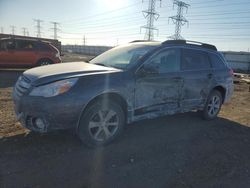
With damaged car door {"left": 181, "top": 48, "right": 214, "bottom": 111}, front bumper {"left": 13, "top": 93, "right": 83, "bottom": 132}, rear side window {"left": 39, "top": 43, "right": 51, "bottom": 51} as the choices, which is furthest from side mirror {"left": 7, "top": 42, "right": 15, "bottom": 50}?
front bumper {"left": 13, "top": 93, "right": 83, "bottom": 132}

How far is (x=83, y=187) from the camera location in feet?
10.6

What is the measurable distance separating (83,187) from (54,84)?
4.98 ft

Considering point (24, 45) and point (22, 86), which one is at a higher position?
point (24, 45)

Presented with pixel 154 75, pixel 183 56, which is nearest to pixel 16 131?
pixel 154 75

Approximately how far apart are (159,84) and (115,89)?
1.02 metres

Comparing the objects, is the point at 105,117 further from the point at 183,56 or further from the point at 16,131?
the point at 183,56

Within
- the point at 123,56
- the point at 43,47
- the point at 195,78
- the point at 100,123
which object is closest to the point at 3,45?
the point at 43,47

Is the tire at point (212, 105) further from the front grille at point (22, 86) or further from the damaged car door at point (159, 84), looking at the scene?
the front grille at point (22, 86)

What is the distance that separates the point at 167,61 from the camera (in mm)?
5242

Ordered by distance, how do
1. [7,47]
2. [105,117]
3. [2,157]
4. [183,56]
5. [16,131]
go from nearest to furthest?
[2,157]
[105,117]
[16,131]
[183,56]
[7,47]

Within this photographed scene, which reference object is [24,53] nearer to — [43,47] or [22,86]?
[43,47]

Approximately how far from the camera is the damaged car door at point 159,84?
4713 millimetres

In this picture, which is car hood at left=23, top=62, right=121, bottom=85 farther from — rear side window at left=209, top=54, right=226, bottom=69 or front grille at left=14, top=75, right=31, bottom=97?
rear side window at left=209, top=54, right=226, bottom=69

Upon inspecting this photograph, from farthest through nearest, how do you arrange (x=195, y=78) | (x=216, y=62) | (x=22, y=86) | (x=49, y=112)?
(x=216, y=62) → (x=195, y=78) → (x=22, y=86) → (x=49, y=112)
